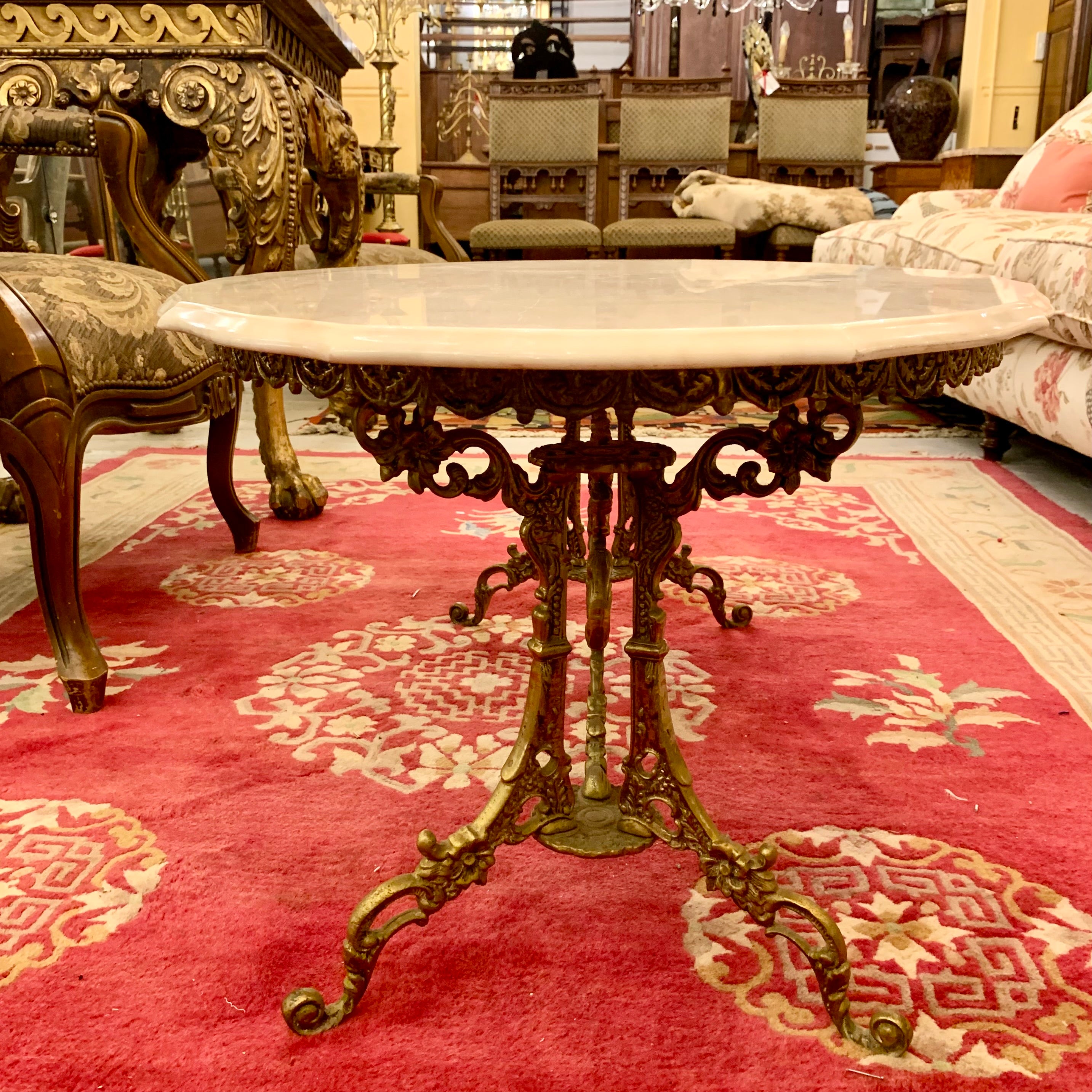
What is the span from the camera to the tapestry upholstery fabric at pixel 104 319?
1.30m

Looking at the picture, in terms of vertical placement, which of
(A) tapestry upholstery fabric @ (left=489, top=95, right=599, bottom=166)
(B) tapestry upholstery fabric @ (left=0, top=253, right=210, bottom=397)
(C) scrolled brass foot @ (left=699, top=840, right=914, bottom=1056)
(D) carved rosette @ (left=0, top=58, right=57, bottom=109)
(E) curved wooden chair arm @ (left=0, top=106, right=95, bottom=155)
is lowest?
(C) scrolled brass foot @ (left=699, top=840, right=914, bottom=1056)

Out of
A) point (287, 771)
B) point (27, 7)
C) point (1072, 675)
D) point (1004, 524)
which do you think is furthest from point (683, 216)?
point (287, 771)

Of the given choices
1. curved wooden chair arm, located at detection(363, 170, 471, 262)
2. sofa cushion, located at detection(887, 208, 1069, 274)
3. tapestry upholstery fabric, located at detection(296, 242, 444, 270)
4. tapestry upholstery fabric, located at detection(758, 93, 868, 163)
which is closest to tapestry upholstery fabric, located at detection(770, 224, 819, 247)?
tapestry upholstery fabric, located at detection(758, 93, 868, 163)

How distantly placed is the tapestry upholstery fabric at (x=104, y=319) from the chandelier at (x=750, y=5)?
709 centimetres

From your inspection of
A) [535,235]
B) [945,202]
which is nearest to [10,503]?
[945,202]

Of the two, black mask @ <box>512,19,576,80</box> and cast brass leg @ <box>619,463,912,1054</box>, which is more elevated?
black mask @ <box>512,19,576,80</box>

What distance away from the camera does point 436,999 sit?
838 millimetres

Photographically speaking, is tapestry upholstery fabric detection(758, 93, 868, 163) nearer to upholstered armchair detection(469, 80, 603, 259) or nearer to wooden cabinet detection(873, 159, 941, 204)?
wooden cabinet detection(873, 159, 941, 204)

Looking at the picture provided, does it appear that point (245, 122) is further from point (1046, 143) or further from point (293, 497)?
point (1046, 143)

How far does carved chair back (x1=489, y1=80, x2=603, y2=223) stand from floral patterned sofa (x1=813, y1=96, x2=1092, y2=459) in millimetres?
2603

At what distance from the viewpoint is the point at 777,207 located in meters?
4.98

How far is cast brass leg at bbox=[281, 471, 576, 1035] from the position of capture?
0.83 metres

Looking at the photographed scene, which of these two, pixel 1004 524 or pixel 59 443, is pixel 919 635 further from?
pixel 59 443

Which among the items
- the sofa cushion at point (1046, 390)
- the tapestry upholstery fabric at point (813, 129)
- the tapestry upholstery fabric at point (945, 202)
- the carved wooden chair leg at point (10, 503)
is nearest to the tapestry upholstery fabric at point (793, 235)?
the tapestry upholstery fabric at point (813, 129)
